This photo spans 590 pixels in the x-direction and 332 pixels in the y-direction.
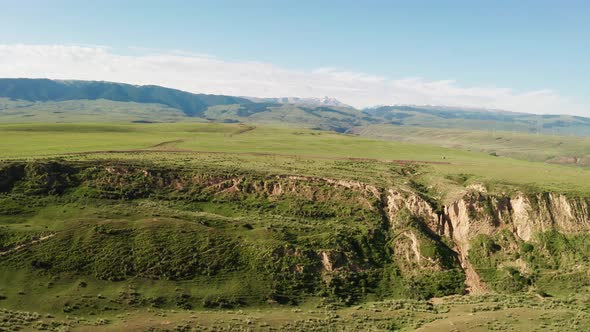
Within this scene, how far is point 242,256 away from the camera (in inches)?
2076

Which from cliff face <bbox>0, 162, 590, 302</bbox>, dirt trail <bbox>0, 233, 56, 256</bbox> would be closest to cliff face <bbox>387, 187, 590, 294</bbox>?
cliff face <bbox>0, 162, 590, 302</bbox>

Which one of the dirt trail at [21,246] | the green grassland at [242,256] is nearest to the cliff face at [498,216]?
the green grassland at [242,256]

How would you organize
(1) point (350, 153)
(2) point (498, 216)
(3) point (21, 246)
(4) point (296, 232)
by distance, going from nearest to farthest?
(3) point (21, 246), (4) point (296, 232), (2) point (498, 216), (1) point (350, 153)

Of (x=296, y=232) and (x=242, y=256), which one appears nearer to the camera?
(x=242, y=256)

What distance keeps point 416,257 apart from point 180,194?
40.3 metres

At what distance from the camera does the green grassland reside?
42375 millimetres

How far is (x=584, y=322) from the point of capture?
4100 centimetres

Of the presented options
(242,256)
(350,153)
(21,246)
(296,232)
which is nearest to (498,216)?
(296,232)

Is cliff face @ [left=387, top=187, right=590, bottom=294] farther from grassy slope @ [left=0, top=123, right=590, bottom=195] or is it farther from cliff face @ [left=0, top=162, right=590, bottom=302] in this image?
grassy slope @ [left=0, top=123, right=590, bottom=195]

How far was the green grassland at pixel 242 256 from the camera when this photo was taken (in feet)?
139

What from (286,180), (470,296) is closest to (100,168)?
(286,180)

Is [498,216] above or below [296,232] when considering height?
above

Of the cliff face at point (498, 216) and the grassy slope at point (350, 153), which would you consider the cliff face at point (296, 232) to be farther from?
the grassy slope at point (350, 153)

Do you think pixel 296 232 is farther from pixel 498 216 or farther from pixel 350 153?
pixel 350 153
